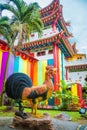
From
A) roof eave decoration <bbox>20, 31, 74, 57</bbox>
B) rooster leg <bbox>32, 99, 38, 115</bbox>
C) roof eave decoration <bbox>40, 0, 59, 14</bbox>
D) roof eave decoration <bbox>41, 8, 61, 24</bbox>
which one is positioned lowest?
rooster leg <bbox>32, 99, 38, 115</bbox>

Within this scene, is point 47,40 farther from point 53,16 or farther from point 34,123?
point 34,123

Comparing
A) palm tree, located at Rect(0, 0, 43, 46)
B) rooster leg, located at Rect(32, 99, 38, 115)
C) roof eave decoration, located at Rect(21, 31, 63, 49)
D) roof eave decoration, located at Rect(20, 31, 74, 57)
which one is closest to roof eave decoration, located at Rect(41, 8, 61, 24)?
roof eave decoration, located at Rect(20, 31, 74, 57)

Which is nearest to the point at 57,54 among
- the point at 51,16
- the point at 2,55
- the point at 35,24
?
the point at 51,16

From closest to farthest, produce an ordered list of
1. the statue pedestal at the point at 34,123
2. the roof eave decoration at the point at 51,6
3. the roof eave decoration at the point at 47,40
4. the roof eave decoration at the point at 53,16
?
the statue pedestal at the point at 34,123
the roof eave decoration at the point at 47,40
the roof eave decoration at the point at 53,16
the roof eave decoration at the point at 51,6

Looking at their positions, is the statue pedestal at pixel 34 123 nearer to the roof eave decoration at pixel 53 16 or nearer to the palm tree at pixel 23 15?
the palm tree at pixel 23 15

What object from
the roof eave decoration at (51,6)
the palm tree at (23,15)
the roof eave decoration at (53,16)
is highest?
the roof eave decoration at (51,6)

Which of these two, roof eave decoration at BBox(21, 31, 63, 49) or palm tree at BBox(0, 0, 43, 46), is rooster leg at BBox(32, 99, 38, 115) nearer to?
palm tree at BBox(0, 0, 43, 46)

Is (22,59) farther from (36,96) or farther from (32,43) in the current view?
(36,96)

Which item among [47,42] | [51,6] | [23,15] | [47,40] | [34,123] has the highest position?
[51,6]

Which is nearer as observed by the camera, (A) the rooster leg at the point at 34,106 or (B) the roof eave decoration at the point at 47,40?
(A) the rooster leg at the point at 34,106

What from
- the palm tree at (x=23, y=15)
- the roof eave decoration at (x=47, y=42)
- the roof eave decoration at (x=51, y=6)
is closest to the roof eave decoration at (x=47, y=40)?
the roof eave decoration at (x=47, y=42)

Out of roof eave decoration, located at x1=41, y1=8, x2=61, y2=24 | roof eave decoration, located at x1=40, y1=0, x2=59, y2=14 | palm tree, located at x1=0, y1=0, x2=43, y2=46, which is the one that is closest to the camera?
palm tree, located at x1=0, y1=0, x2=43, y2=46

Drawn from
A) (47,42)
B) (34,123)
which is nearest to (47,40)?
(47,42)

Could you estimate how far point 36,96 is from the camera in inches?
210
